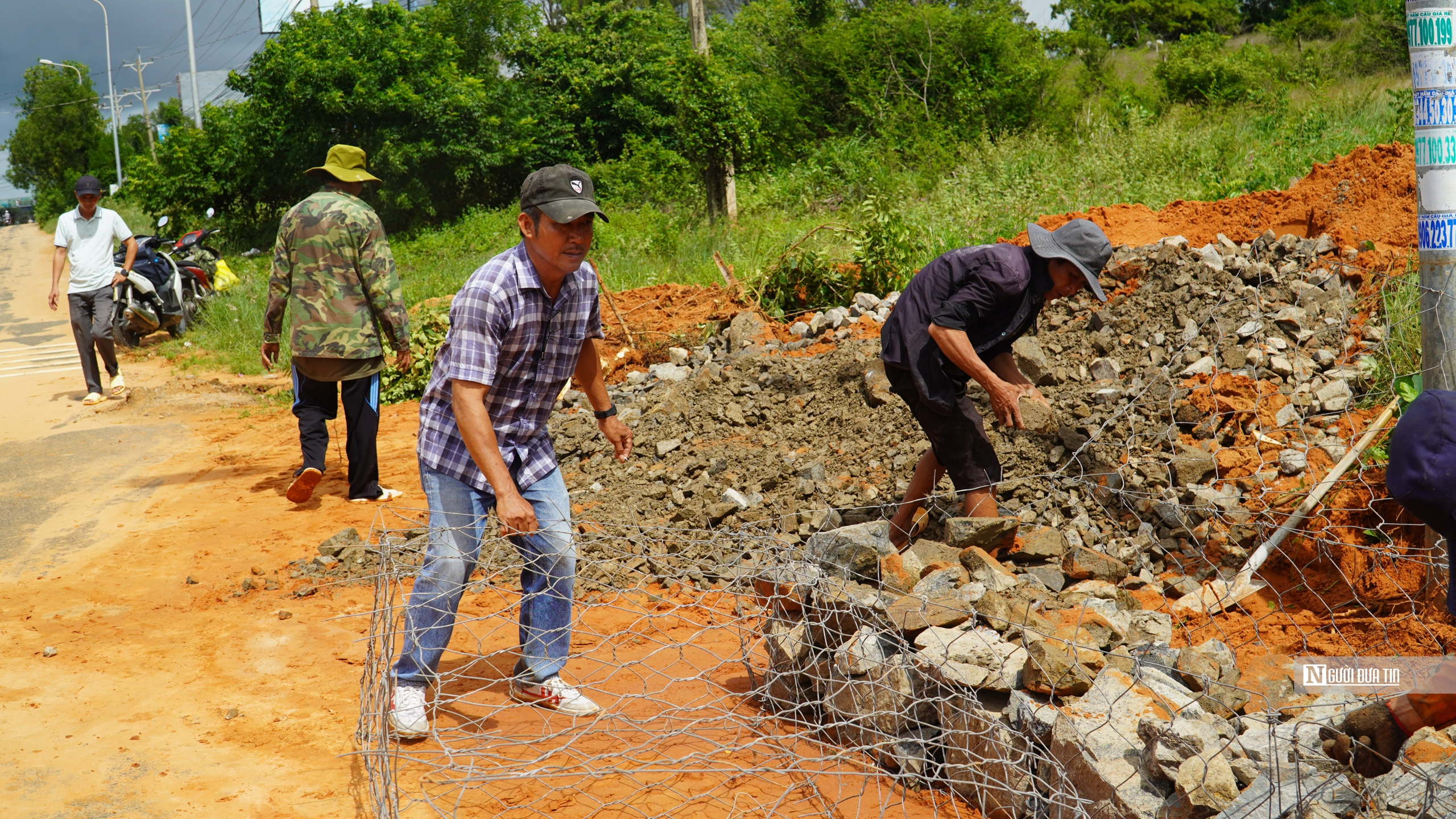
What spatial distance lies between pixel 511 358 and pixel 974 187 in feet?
30.8

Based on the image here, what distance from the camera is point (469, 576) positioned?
9.94 ft

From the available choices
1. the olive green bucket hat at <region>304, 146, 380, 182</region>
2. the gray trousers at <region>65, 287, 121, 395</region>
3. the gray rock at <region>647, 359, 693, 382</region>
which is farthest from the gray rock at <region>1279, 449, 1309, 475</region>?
the gray trousers at <region>65, 287, 121, 395</region>

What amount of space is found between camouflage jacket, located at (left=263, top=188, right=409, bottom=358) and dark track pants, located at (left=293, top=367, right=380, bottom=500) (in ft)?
0.69

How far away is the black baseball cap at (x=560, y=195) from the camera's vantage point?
9.12 feet

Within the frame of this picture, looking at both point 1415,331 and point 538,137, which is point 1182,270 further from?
point 538,137

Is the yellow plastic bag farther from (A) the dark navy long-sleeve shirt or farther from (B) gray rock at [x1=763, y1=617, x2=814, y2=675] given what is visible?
(B) gray rock at [x1=763, y1=617, x2=814, y2=675]

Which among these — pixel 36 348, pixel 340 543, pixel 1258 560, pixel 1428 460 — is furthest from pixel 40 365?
pixel 1428 460

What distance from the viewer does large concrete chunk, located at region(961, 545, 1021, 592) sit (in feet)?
11.6

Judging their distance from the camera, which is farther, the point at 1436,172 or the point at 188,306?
the point at 188,306

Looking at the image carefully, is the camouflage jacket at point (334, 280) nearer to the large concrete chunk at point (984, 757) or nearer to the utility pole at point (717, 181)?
the large concrete chunk at point (984, 757)

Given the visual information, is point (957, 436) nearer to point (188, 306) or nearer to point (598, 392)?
point (598, 392)

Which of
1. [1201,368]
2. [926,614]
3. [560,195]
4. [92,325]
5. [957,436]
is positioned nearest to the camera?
[560,195]

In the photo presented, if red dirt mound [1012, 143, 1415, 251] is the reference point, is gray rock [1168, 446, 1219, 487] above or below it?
below

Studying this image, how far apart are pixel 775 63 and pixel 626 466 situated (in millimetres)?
15268
